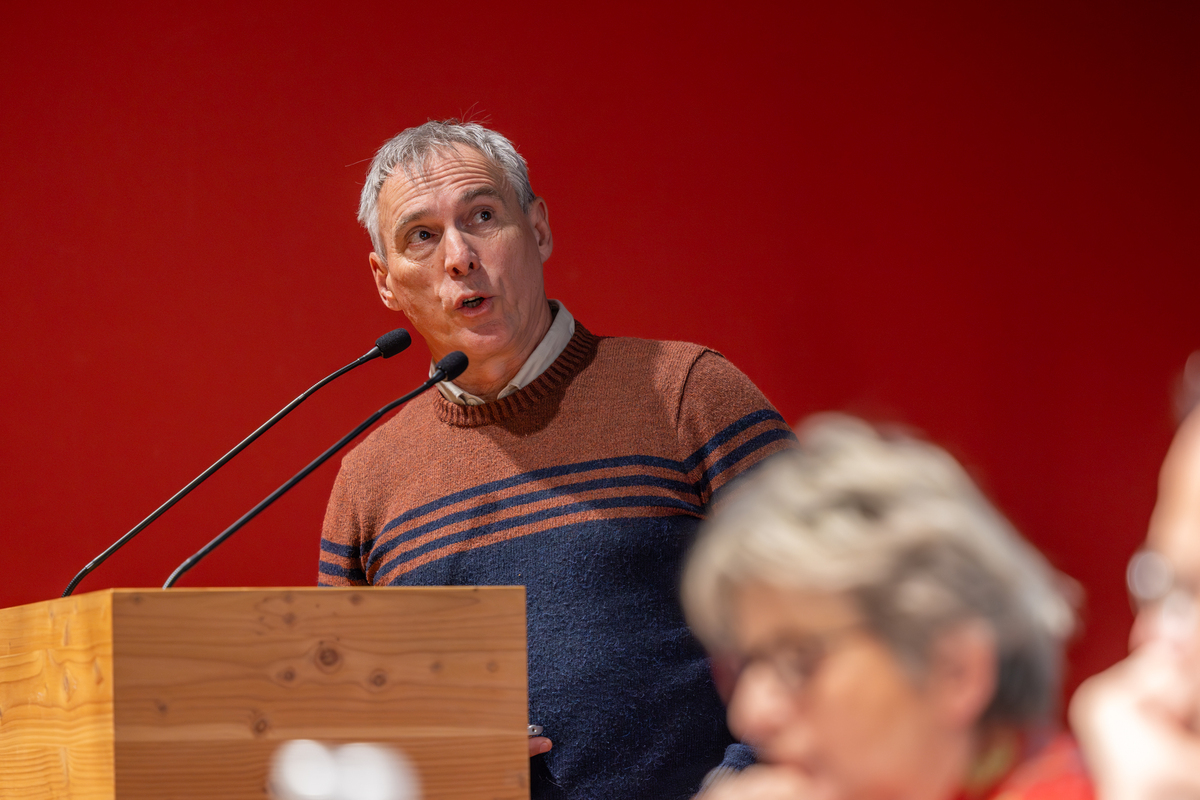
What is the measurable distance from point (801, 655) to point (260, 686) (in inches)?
27.0

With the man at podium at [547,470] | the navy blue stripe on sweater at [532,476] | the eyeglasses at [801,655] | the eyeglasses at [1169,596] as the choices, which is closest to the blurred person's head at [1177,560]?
the eyeglasses at [1169,596]

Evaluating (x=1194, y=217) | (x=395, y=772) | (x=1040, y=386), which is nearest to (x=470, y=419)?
(x=395, y=772)

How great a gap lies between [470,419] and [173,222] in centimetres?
100

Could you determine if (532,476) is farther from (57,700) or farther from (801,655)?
A: (801,655)

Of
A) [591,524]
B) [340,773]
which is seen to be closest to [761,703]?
[340,773]

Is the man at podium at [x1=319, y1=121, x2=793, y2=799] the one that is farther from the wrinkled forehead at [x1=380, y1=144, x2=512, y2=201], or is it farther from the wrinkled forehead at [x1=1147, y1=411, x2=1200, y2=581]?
the wrinkled forehead at [x1=1147, y1=411, x2=1200, y2=581]

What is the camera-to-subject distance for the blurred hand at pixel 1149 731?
0.54 meters

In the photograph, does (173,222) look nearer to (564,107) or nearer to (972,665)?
(564,107)

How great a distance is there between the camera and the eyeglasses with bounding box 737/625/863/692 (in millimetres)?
587

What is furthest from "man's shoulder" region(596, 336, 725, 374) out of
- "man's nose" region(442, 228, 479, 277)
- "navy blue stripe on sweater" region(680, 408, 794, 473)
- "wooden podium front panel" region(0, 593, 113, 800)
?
"wooden podium front panel" region(0, 593, 113, 800)

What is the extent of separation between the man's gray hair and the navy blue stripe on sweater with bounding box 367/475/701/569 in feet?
1.56

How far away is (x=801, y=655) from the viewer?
0.59 m

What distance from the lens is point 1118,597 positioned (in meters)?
2.36

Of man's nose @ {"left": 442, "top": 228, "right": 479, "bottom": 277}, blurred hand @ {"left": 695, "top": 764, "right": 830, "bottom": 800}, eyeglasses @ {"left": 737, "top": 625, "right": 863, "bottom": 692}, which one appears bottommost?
blurred hand @ {"left": 695, "top": 764, "right": 830, "bottom": 800}
